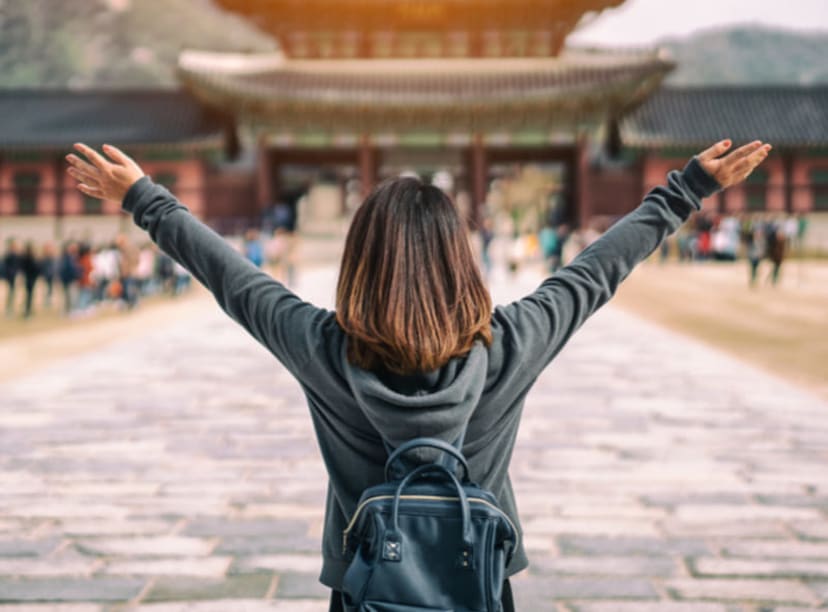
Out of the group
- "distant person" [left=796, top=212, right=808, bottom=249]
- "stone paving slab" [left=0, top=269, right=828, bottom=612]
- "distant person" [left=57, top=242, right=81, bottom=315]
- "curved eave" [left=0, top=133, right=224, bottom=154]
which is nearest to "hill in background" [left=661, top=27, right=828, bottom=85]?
"distant person" [left=796, top=212, right=808, bottom=249]

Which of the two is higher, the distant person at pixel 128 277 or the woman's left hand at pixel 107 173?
the woman's left hand at pixel 107 173

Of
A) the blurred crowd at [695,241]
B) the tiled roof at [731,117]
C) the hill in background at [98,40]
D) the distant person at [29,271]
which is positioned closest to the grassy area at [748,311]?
the blurred crowd at [695,241]

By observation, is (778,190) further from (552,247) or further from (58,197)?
(58,197)

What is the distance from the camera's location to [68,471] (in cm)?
529

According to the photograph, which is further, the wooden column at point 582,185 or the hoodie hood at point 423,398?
the wooden column at point 582,185

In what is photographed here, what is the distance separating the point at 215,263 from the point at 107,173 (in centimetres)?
28

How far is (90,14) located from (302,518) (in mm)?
70650

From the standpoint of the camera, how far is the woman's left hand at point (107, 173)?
1990mm

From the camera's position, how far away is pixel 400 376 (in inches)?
71.3

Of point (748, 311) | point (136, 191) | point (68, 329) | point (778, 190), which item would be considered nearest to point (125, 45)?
point (778, 190)

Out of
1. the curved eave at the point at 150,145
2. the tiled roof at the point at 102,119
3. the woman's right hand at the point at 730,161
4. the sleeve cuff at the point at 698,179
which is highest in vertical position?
the woman's right hand at the point at 730,161

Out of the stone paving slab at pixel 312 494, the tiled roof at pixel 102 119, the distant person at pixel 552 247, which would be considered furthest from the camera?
the tiled roof at pixel 102 119

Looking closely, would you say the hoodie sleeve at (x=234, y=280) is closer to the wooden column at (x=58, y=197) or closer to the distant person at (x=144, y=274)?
the distant person at (x=144, y=274)

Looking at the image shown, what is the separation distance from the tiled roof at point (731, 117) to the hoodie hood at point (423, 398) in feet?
92.4
